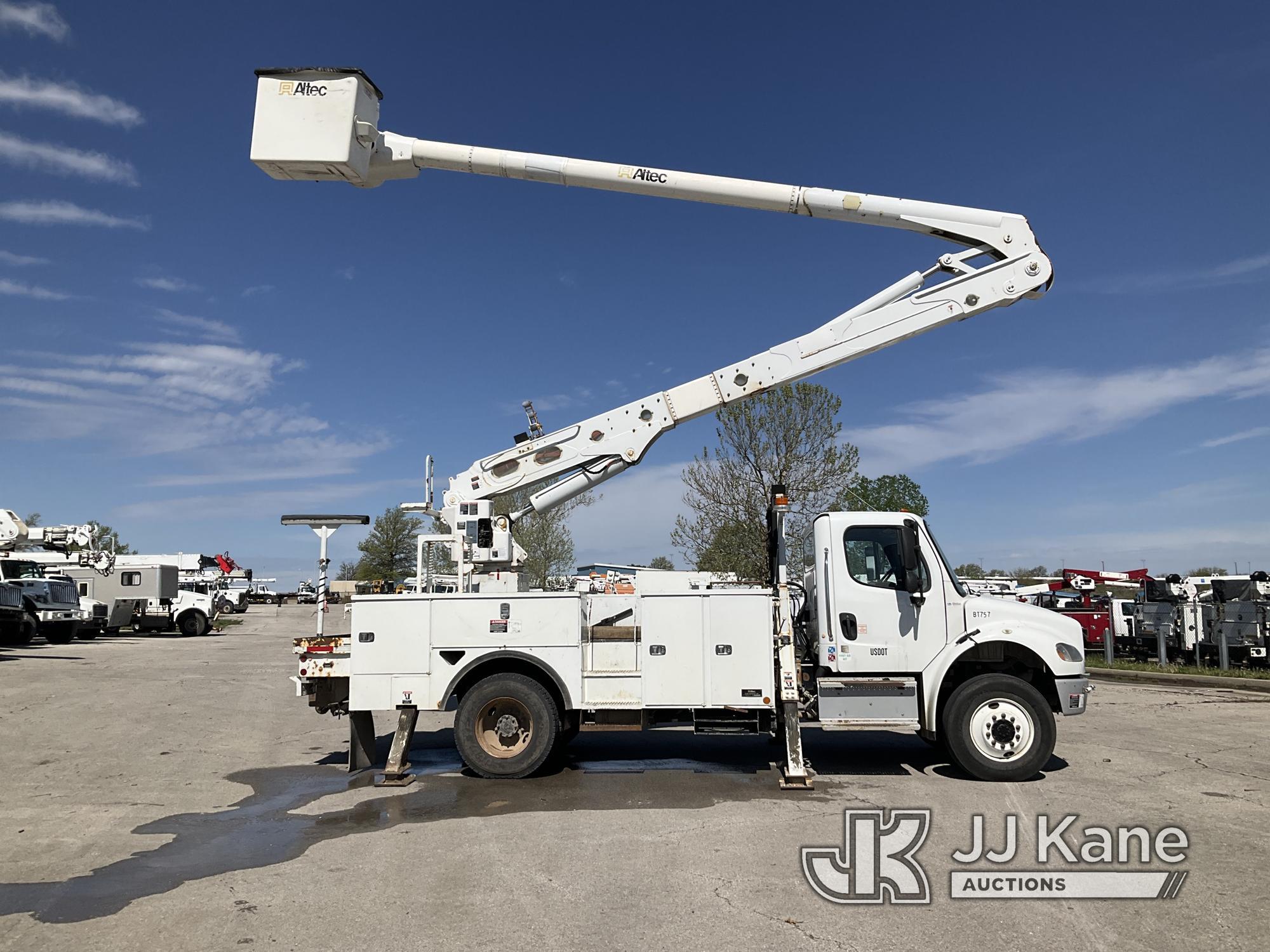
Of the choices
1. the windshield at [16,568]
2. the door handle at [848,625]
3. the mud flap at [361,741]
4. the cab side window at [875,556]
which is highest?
the windshield at [16,568]

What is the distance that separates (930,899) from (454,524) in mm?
6580

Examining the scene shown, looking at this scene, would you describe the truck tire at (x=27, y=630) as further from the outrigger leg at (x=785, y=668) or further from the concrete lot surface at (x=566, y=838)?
the outrigger leg at (x=785, y=668)

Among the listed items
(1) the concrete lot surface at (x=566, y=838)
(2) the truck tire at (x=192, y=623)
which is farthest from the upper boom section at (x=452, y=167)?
(2) the truck tire at (x=192, y=623)

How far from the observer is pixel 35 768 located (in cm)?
986

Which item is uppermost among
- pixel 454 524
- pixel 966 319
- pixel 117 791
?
pixel 966 319

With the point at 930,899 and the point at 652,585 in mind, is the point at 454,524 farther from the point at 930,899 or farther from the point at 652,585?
the point at 930,899

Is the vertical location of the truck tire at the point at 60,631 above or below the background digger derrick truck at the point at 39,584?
below

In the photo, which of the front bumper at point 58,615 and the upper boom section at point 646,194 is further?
the front bumper at point 58,615

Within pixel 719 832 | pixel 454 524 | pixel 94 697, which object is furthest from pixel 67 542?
pixel 719 832

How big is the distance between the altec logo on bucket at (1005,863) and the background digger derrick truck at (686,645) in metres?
1.74

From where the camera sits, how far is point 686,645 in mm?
9070

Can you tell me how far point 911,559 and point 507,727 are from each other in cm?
452

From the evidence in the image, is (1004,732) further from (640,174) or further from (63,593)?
(63,593)

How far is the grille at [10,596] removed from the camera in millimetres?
25438
